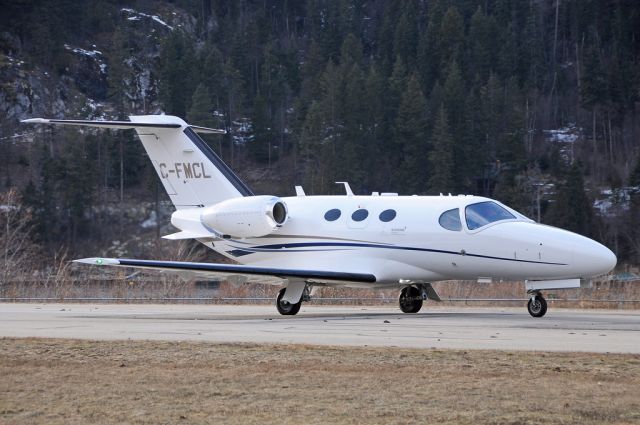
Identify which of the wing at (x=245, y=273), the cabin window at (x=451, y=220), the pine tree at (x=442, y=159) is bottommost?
the wing at (x=245, y=273)

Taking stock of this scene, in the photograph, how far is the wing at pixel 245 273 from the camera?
21.5 m

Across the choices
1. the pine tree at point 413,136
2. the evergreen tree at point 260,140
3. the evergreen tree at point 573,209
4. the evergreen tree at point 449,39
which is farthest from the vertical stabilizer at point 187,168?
the evergreen tree at point 449,39

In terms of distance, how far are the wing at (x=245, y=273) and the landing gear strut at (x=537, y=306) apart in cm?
304

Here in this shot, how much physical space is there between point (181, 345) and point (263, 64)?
285 ft

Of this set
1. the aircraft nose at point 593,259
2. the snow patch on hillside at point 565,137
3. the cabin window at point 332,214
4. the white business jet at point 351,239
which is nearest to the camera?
the aircraft nose at point 593,259

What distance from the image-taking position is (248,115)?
94.9m

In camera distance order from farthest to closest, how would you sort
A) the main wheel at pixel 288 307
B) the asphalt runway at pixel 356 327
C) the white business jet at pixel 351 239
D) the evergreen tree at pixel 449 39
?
the evergreen tree at pixel 449 39
the main wheel at pixel 288 307
the white business jet at pixel 351 239
the asphalt runway at pixel 356 327

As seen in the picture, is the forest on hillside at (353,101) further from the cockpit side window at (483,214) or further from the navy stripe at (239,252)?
the cockpit side window at (483,214)

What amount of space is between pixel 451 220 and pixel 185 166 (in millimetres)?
6568

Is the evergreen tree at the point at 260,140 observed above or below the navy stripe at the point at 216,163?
above

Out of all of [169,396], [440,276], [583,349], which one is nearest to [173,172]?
[440,276]

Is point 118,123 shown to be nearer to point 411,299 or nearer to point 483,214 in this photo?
point 411,299

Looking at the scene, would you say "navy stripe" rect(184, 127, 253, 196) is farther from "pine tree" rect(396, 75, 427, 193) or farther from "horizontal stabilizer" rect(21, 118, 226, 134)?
"pine tree" rect(396, 75, 427, 193)

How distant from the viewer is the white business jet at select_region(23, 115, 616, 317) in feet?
69.6
